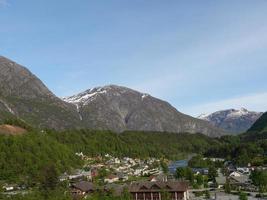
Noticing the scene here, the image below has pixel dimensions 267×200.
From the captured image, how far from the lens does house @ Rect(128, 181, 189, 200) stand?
115 metres

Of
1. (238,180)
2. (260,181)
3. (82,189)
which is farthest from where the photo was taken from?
(238,180)

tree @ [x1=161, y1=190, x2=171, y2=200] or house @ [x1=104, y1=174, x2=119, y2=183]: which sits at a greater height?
house @ [x1=104, y1=174, x2=119, y2=183]

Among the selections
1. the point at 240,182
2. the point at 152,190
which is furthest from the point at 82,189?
the point at 240,182

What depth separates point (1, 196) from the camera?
102 meters

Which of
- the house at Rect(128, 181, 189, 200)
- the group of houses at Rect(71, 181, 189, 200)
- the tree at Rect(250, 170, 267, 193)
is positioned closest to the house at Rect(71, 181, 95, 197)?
the group of houses at Rect(71, 181, 189, 200)

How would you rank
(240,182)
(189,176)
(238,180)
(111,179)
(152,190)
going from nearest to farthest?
(152,190) < (240,182) < (189,176) < (238,180) < (111,179)

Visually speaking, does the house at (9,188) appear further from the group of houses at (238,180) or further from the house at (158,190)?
the group of houses at (238,180)

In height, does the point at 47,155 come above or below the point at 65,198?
above

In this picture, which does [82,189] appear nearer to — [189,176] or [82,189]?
[82,189]

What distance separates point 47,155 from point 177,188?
85443 mm

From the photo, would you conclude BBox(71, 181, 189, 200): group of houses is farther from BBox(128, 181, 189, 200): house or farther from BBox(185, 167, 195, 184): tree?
BBox(185, 167, 195, 184): tree

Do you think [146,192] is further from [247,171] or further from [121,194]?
[247,171]

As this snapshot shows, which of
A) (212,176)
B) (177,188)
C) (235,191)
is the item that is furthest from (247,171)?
(177,188)

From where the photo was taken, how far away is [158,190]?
117 metres
